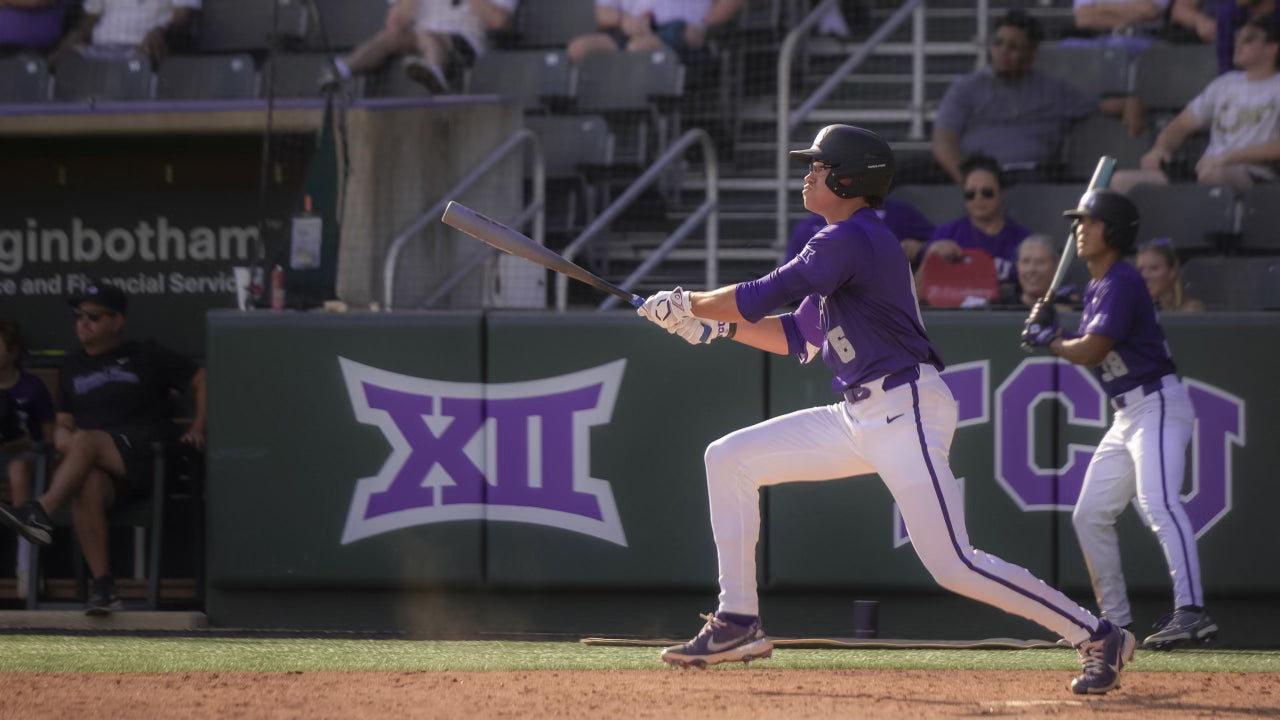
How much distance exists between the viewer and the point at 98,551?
7102 mm

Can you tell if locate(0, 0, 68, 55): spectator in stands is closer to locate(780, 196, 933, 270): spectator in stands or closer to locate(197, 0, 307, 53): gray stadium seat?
locate(197, 0, 307, 53): gray stadium seat

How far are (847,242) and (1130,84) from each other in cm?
515

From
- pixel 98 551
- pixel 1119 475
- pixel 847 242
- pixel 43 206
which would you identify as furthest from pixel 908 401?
pixel 43 206

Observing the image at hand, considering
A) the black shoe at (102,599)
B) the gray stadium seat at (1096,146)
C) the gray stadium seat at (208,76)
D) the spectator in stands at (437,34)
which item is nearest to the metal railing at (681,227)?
the spectator in stands at (437,34)

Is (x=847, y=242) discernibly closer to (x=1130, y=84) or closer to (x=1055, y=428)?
(x=1055, y=428)

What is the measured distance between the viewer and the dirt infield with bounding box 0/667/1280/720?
4547 mm

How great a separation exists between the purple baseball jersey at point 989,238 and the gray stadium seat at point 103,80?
459 centimetres

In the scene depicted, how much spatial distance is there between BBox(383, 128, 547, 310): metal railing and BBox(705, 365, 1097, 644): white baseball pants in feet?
11.5

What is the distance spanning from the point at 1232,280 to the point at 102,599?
18.0 feet

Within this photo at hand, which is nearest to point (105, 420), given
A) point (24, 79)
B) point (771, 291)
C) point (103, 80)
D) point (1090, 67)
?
point (103, 80)

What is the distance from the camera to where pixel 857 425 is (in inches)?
189

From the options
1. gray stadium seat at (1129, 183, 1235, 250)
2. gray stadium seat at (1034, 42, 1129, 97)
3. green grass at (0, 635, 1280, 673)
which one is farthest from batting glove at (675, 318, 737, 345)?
gray stadium seat at (1034, 42, 1129, 97)

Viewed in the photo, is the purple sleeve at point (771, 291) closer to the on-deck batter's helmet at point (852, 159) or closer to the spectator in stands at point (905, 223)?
the on-deck batter's helmet at point (852, 159)

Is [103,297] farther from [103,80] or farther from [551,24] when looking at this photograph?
[551,24]
